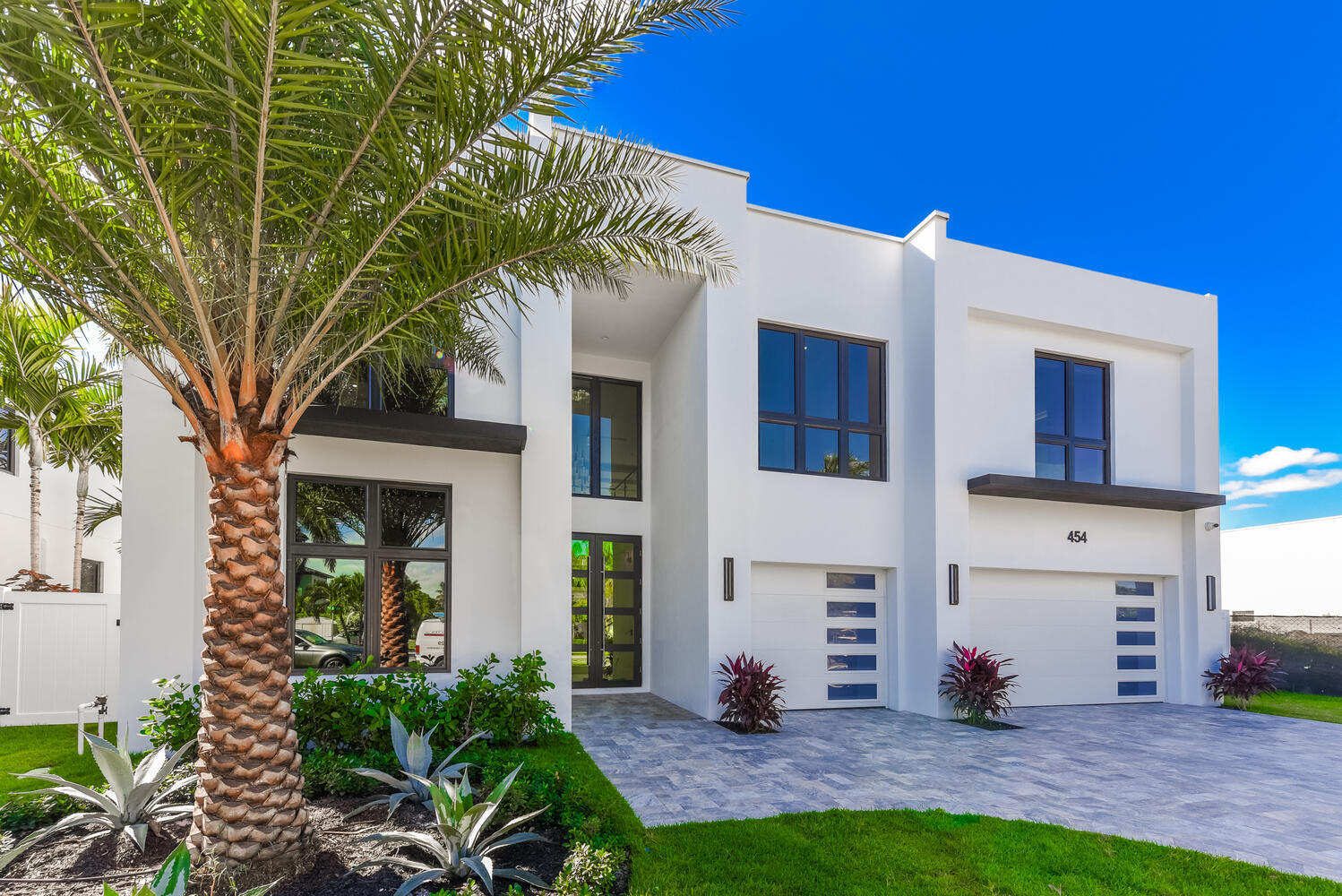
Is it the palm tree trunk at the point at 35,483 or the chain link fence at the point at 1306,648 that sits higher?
the palm tree trunk at the point at 35,483

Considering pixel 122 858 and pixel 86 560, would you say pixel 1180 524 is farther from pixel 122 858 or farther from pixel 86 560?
pixel 86 560

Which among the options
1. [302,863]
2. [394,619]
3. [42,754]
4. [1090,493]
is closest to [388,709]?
[394,619]

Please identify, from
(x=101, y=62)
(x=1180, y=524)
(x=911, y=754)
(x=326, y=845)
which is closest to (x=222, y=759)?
(x=326, y=845)

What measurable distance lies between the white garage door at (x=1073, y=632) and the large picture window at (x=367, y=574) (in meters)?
7.97

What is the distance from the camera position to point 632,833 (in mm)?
4801

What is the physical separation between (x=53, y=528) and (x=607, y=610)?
10749mm

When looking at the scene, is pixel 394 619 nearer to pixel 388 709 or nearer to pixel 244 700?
pixel 388 709

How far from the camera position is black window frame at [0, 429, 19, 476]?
11477 mm

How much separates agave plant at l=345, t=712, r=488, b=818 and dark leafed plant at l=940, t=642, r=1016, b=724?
696 cm

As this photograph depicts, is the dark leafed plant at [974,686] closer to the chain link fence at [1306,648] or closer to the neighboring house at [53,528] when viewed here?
the chain link fence at [1306,648]

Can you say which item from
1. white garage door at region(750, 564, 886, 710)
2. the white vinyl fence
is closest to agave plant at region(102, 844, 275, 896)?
the white vinyl fence

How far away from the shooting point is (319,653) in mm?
7387

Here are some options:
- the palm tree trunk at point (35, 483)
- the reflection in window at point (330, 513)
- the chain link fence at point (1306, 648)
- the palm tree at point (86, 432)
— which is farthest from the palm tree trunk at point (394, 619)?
the chain link fence at point (1306, 648)

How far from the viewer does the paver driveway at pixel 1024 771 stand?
5.44 metres
